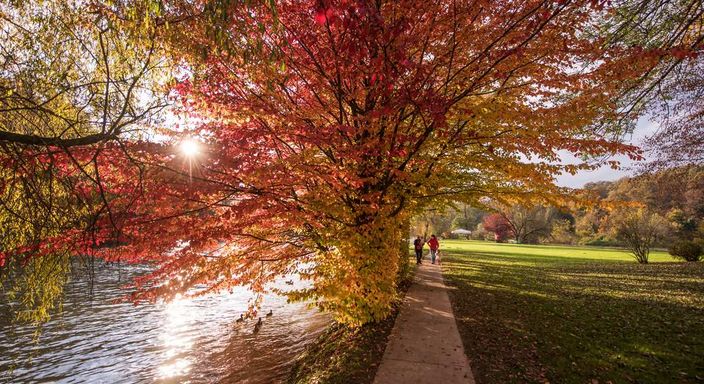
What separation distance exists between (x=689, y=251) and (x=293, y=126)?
2873 cm

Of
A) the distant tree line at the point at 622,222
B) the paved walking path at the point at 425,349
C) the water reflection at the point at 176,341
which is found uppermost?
the distant tree line at the point at 622,222

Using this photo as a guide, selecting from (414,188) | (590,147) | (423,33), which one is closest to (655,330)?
(590,147)

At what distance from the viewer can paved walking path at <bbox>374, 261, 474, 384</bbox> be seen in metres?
Result: 5.02

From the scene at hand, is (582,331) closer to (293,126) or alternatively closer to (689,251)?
(293,126)

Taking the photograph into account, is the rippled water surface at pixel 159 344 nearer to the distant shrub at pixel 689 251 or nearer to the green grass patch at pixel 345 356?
the green grass patch at pixel 345 356

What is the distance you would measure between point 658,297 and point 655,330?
456cm

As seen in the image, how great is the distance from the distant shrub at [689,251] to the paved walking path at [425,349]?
2314 centimetres

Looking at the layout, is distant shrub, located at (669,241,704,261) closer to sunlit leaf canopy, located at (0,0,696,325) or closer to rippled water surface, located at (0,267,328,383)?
sunlit leaf canopy, located at (0,0,696,325)

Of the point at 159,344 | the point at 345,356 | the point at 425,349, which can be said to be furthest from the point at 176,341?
the point at 425,349

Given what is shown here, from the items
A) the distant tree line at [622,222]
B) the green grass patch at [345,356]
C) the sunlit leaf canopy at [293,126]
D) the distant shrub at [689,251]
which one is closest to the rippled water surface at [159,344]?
the green grass patch at [345,356]

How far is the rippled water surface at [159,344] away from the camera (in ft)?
24.5

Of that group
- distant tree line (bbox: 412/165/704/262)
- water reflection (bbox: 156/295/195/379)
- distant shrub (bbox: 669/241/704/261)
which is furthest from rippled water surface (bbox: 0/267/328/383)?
distant shrub (bbox: 669/241/704/261)

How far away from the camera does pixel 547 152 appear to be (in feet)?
20.9

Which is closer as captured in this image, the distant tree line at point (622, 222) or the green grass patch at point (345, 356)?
the green grass patch at point (345, 356)
